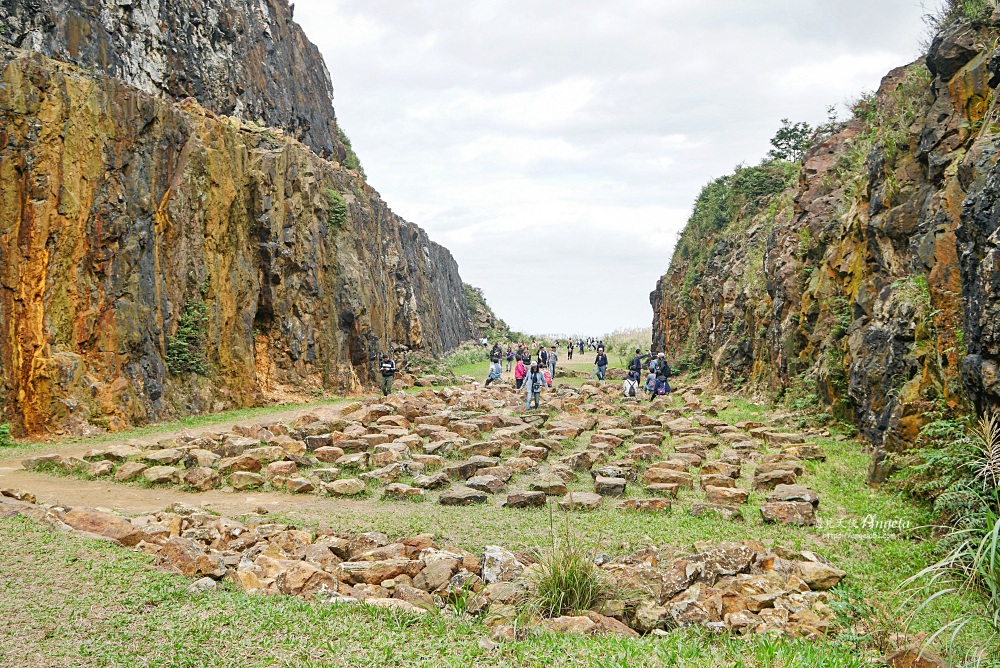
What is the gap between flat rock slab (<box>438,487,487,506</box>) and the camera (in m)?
10.4

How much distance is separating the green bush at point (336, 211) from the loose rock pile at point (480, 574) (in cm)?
2214

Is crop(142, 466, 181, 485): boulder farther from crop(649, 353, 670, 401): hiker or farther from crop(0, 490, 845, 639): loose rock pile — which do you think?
crop(649, 353, 670, 401): hiker

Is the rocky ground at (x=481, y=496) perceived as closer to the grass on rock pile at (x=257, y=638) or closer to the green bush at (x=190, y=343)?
the grass on rock pile at (x=257, y=638)

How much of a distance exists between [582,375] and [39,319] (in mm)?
27399

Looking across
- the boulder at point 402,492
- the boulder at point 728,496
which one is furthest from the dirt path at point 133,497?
the boulder at point 728,496

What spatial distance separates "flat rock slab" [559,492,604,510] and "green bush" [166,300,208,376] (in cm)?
1342

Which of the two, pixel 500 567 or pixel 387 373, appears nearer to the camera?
pixel 500 567

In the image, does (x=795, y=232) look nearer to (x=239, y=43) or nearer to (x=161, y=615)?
(x=161, y=615)

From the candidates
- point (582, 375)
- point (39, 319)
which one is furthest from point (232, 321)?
point (582, 375)

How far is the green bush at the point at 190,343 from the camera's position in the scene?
19031mm

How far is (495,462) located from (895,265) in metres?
8.47

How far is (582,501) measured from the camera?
32.4 ft

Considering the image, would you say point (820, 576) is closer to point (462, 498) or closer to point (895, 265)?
point (462, 498)

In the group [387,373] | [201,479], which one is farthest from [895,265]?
[387,373]
